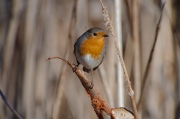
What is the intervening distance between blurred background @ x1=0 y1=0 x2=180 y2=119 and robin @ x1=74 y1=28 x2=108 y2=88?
13 centimetres

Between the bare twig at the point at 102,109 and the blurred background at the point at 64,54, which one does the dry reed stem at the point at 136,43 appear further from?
the bare twig at the point at 102,109

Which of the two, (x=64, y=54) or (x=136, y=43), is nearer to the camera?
(x=136, y=43)

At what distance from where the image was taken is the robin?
54.8 inches

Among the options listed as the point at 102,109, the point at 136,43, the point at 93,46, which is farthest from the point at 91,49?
the point at 102,109

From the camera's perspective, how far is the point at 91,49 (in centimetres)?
141

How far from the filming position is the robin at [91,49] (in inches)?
54.8

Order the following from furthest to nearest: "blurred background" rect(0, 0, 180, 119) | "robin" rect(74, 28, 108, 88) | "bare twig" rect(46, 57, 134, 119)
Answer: "blurred background" rect(0, 0, 180, 119), "robin" rect(74, 28, 108, 88), "bare twig" rect(46, 57, 134, 119)

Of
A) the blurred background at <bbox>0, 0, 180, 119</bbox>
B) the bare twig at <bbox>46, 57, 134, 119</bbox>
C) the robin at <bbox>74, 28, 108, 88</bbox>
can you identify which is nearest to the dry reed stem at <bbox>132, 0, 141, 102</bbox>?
the blurred background at <bbox>0, 0, 180, 119</bbox>

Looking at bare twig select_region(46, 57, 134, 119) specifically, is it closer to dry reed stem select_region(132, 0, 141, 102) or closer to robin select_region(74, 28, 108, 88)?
robin select_region(74, 28, 108, 88)

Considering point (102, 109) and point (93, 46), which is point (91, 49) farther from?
point (102, 109)

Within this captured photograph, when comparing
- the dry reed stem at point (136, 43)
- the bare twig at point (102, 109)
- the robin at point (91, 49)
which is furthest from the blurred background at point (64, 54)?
the bare twig at point (102, 109)

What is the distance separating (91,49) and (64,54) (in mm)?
303

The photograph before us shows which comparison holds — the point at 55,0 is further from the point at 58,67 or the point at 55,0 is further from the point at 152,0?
the point at 152,0

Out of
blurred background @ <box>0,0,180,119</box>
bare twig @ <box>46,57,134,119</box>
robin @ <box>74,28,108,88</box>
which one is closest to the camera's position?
bare twig @ <box>46,57,134,119</box>
